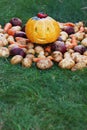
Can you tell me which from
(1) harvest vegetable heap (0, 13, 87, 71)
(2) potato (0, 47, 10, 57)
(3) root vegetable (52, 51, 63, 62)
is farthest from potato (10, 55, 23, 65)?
(3) root vegetable (52, 51, 63, 62)

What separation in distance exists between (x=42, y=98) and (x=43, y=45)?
105cm

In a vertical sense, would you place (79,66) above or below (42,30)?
below

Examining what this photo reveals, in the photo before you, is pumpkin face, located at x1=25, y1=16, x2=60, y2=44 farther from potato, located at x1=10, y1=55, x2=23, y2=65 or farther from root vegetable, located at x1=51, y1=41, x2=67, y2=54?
potato, located at x1=10, y1=55, x2=23, y2=65

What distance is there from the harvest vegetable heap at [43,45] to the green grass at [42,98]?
0.08m

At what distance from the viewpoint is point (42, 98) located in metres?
3.12

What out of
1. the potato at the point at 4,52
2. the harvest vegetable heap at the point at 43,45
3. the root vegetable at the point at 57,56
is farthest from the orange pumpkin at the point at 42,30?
the potato at the point at 4,52

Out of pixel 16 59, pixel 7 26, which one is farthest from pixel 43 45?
pixel 7 26

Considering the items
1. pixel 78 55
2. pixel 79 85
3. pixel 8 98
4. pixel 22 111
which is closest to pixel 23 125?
pixel 22 111

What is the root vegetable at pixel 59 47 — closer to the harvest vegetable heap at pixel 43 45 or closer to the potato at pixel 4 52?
the harvest vegetable heap at pixel 43 45

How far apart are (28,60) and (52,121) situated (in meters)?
0.93

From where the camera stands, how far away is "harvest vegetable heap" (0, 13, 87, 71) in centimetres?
363

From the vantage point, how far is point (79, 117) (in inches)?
114

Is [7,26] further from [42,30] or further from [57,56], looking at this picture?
[57,56]

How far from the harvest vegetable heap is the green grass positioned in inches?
3.1
